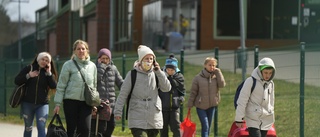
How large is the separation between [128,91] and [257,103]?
5.54ft

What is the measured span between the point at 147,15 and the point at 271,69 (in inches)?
1105

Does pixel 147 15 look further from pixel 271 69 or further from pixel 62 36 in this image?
pixel 271 69

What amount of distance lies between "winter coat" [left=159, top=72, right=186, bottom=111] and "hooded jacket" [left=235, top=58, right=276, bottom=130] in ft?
8.57

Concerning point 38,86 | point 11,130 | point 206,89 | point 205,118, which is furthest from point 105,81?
point 11,130

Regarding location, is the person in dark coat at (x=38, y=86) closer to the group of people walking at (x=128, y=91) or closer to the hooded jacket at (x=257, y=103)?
the group of people walking at (x=128, y=91)

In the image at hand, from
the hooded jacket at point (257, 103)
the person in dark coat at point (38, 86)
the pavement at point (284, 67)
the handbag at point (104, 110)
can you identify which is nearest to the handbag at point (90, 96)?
the handbag at point (104, 110)

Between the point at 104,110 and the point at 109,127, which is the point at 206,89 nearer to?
the point at 109,127

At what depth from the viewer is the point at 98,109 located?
464 inches

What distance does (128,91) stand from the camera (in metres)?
10.2

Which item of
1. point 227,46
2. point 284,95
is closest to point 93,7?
point 227,46

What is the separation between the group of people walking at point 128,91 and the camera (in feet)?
33.4

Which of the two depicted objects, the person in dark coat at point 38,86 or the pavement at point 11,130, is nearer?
the person in dark coat at point 38,86

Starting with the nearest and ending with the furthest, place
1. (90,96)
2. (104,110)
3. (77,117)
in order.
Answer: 1. (90,96)
2. (77,117)
3. (104,110)

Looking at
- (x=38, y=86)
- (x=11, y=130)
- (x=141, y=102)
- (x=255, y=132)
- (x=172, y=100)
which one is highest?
(x=38, y=86)
